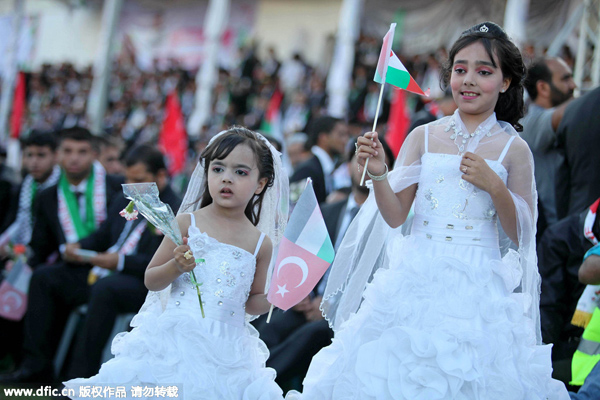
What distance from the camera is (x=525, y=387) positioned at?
2576 millimetres

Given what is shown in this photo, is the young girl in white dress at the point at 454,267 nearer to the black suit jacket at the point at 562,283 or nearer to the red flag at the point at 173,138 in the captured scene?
the black suit jacket at the point at 562,283

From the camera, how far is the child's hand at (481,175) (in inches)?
108

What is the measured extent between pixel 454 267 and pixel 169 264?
3.87 ft

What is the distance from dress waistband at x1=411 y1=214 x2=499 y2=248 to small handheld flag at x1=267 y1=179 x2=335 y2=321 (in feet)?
1.46

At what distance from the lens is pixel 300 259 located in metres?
3.00

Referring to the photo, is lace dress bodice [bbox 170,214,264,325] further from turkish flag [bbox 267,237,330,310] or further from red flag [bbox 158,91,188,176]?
red flag [bbox 158,91,188,176]

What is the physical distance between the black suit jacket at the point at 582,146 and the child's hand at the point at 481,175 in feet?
7.12

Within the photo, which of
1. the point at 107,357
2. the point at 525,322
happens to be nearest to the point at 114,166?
the point at 107,357

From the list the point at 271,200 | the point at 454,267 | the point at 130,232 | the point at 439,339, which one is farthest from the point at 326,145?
the point at 439,339

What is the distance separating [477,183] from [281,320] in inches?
100

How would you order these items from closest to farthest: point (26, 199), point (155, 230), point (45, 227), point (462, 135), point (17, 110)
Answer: point (462, 135) → point (155, 230) → point (45, 227) → point (26, 199) → point (17, 110)

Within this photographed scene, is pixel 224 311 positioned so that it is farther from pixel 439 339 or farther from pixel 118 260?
pixel 118 260

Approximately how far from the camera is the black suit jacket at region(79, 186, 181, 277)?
208 inches

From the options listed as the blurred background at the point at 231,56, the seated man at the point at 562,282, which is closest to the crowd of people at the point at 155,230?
the seated man at the point at 562,282
